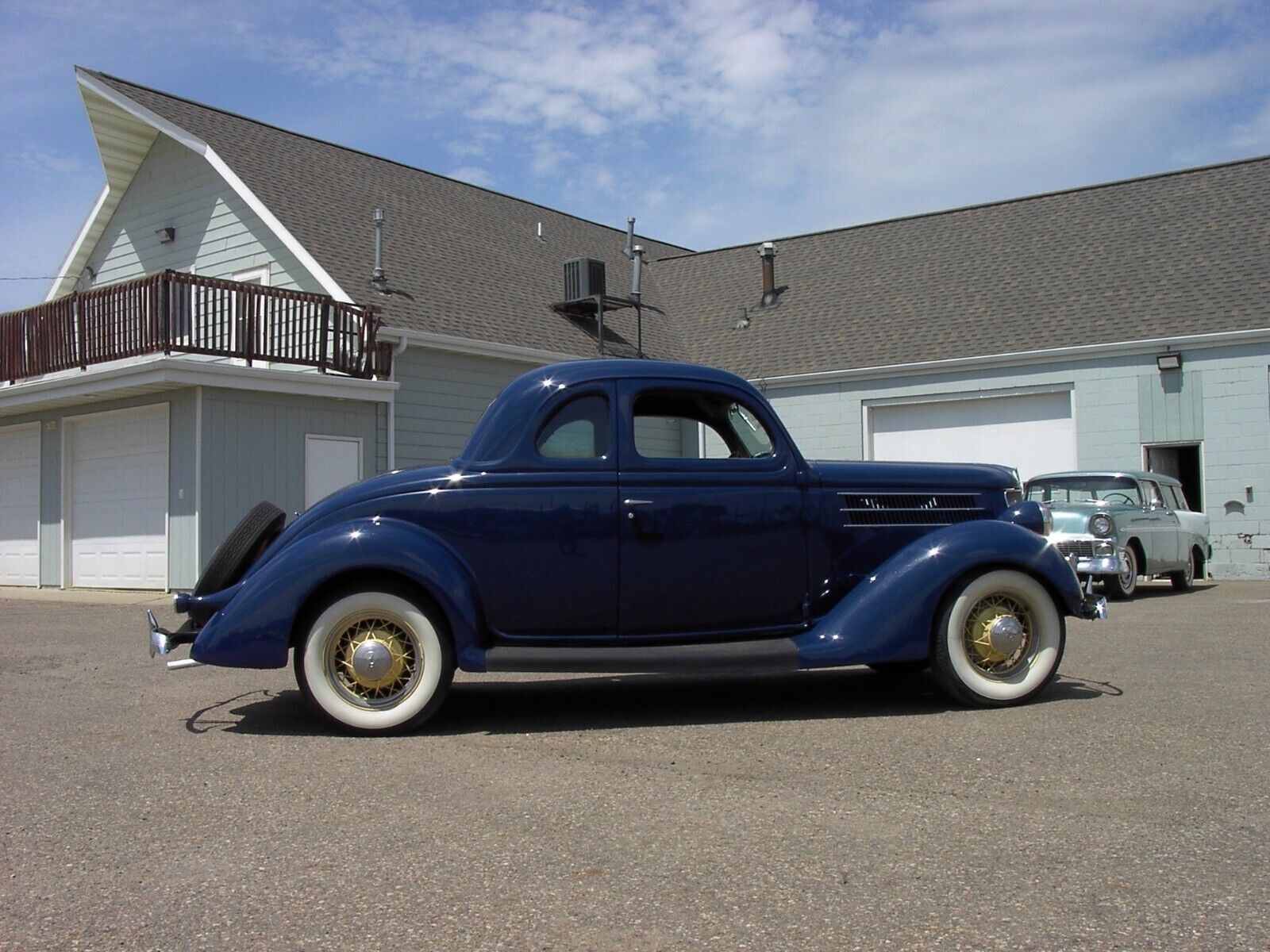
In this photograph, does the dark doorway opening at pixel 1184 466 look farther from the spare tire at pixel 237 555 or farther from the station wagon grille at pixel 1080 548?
the spare tire at pixel 237 555

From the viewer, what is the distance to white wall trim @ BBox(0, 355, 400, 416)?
15219 millimetres

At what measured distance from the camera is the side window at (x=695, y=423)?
257 inches

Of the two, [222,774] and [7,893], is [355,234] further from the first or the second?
[7,893]

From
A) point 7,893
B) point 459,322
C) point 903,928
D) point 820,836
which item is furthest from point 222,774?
point 459,322

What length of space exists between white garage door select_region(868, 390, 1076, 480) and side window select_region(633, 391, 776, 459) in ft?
44.6

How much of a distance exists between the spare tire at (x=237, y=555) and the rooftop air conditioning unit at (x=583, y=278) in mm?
15185

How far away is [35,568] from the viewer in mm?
18375

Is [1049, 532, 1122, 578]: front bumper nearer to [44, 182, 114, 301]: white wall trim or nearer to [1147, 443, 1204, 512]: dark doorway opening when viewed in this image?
[1147, 443, 1204, 512]: dark doorway opening

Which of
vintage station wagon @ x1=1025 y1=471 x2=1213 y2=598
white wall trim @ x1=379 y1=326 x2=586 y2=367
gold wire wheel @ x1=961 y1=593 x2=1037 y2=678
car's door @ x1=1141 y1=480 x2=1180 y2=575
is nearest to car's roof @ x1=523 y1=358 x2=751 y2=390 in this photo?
gold wire wheel @ x1=961 y1=593 x2=1037 y2=678

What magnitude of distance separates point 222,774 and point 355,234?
1542 centimetres

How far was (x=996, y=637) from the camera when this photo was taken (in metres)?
6.45

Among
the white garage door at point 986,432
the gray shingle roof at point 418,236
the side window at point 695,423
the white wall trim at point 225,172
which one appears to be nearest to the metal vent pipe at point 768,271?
the gray shingle roof at point 418,236

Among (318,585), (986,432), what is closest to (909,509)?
(318,585)

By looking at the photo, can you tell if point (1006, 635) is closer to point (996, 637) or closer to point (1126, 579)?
point (996, 637)
